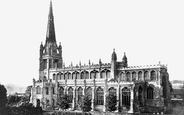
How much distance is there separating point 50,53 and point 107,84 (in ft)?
99.1

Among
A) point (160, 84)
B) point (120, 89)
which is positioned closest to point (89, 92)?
point (120, 89)

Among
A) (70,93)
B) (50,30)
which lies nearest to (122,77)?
(70,93)

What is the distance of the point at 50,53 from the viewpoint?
3068 inches

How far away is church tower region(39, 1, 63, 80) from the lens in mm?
77938

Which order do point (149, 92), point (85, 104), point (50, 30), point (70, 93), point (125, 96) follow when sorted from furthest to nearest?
point (50, 30)
point (70, 93)
point (149, 92)
point (85, 104)
point (125, 96)

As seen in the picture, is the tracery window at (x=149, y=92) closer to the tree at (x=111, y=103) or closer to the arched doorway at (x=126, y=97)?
the arched doorway at (x=126, y=97)

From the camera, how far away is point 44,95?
68.2 meters

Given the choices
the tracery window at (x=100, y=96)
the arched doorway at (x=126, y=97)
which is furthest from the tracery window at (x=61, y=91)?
the arched doorway at (x=126, y=97)

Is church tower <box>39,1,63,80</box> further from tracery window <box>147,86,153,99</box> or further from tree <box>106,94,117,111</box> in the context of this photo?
tracery window <box>147,86,153,99</box>

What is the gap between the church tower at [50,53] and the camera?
77.9 meters

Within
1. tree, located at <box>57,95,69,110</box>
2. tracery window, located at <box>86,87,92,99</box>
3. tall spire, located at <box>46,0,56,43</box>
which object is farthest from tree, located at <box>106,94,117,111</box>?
tall spire, located at <box>46,0,56,43</box>

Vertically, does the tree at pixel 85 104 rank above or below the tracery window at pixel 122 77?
below

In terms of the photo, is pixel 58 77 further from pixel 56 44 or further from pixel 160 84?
pixel 160 84

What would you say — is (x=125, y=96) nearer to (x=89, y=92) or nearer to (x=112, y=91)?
(x=112, y=91)
